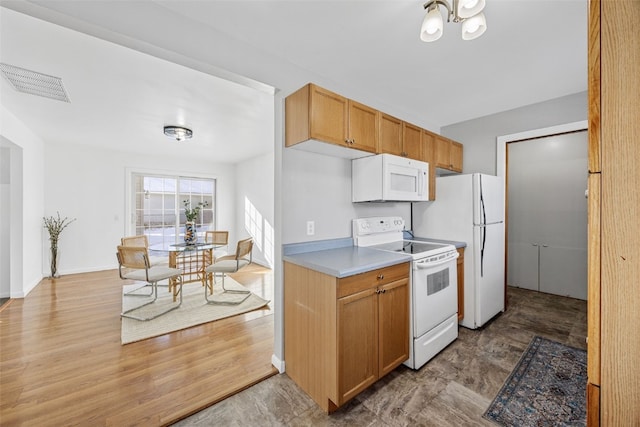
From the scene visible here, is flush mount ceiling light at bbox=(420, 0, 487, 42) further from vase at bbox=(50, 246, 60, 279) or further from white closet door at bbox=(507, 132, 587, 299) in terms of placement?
vase at bbox=(50, 246, 60, 279)

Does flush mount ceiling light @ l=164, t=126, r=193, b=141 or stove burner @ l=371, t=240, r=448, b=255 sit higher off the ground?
flush mount ceiling light @ l=164, t=126, r=193, b=141

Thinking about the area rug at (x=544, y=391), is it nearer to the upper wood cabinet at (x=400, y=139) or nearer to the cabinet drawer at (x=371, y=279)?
the cabinet drawer at (x=371, y=279)

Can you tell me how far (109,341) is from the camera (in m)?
2.58

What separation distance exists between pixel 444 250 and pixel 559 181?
9.89ft

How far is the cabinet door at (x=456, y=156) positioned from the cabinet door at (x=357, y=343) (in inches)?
97.7

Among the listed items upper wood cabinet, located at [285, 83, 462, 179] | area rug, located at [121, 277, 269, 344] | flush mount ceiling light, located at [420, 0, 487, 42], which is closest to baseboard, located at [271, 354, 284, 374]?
area rug, located at [121, 277, 269, 344]

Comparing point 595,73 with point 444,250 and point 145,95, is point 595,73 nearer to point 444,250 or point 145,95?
point 444,250

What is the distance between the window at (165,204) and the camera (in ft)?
19.3

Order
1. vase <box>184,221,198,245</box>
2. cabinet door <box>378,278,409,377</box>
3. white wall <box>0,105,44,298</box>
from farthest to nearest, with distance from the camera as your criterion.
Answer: vase <box>184,221,198,245</box> → white wall <box>0,105,44,298</box> → cabinet door <box>378,278,409,377</box>

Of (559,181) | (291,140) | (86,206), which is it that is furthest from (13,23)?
(559,181)


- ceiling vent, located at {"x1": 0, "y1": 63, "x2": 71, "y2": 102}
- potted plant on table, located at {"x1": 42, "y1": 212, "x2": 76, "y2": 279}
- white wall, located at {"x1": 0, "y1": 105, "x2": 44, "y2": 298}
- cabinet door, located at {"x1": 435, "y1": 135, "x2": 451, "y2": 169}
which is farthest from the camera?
potted plant on table, located at {"x1": 42, "y1": 212, "x2": 76, "y2": 279}

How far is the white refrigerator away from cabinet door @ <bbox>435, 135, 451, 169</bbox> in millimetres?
294

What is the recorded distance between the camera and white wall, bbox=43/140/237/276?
495cm

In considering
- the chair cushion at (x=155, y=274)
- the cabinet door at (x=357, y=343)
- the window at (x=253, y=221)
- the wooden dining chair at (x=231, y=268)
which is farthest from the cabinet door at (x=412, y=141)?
the window at (x=253, y=221)
